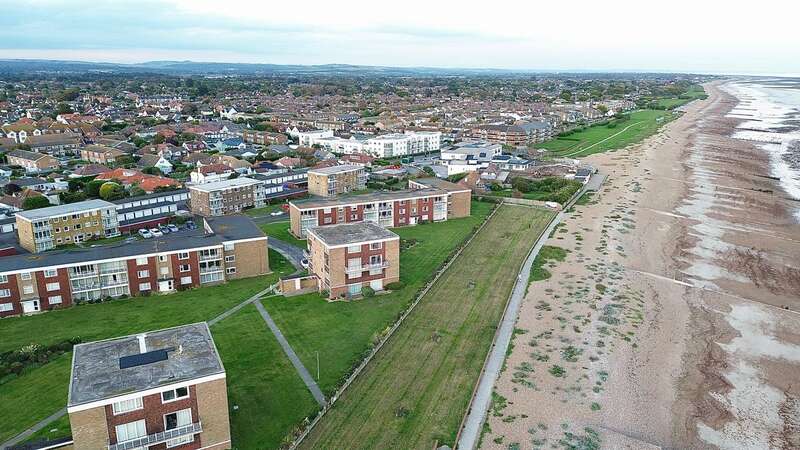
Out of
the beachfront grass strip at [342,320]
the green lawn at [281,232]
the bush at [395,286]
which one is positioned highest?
the bush at [395,286]

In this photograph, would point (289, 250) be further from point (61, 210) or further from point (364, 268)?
point (61, 210)

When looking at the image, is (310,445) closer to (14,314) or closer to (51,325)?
(51,325)

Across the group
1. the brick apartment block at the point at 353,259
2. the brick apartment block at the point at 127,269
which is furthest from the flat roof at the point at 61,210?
the brick apartment block at the point at 353,259

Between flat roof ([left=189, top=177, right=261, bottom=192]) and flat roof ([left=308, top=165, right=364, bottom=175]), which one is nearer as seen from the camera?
flat roof ([left=189, top=177, right=261, bottom=192])

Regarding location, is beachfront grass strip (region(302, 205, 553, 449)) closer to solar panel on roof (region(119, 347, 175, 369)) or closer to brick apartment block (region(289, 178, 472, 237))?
solar panel on roof (region(119, 347, 175, 369))

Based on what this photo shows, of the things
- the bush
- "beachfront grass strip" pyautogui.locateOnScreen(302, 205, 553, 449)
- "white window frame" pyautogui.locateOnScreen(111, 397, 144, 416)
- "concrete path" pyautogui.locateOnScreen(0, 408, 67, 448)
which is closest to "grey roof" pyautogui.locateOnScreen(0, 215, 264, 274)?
the bush

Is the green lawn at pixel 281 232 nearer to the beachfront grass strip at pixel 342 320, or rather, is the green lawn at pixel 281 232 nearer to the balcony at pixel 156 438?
the beachfront grass strip at pixel 342 320

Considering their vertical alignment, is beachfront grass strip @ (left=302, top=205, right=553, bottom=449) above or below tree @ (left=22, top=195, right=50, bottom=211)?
below
